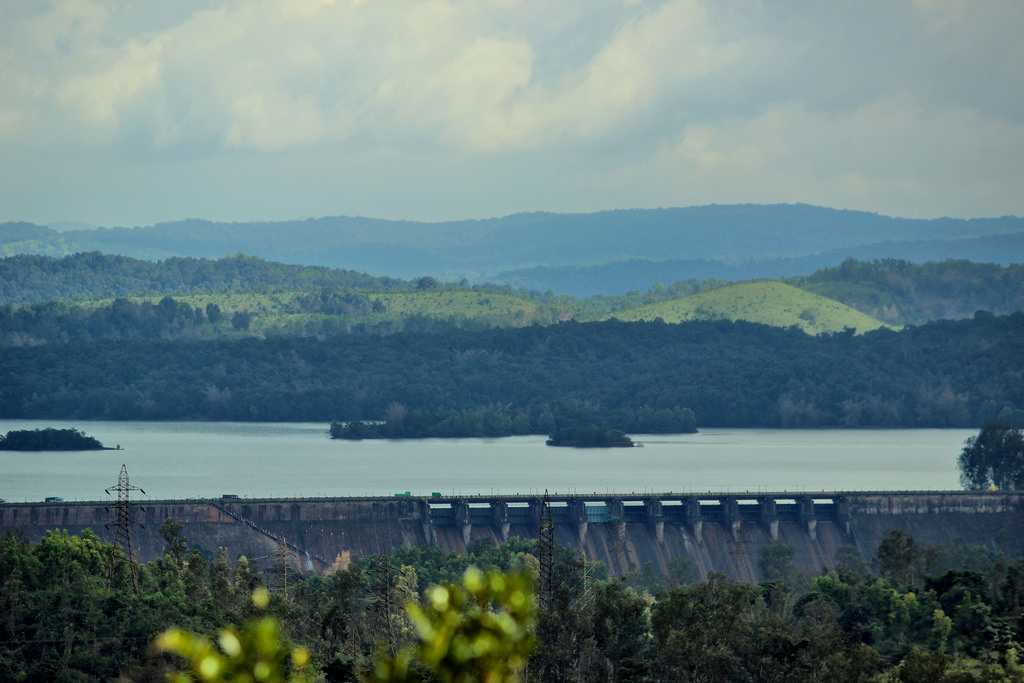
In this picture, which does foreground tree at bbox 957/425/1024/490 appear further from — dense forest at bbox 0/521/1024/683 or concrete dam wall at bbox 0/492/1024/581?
dense forest at bbox 0/521/1024/683

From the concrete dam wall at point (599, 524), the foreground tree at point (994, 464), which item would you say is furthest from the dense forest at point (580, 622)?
the foreground tree at point (994, 464)

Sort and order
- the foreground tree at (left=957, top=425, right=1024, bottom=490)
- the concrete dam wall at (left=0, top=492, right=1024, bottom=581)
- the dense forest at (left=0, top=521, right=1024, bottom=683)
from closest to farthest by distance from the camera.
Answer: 1. the dense forest at (left=0, top=521, right=1024, bottom=683)
2. the concrete dam wall at (left=0, top=492, right=1024, bottom=581)
3. the foreground tree at (left=957, top=425, right=1024, bottom=490)

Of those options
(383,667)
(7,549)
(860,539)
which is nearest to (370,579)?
(7,549)

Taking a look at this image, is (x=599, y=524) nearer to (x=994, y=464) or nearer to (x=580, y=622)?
(x=994, y=464)

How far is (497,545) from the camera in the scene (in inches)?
5015

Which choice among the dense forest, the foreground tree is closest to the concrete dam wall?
the foreground tree

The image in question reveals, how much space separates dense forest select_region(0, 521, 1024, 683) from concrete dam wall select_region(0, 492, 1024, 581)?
2759 cm

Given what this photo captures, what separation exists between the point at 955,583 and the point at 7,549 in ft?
134

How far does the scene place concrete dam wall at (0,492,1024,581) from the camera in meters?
126

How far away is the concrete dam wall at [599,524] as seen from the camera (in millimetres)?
126000

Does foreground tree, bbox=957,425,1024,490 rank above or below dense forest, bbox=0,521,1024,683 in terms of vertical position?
above

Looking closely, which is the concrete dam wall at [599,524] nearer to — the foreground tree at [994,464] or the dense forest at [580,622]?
the foreground tree at [994,464]

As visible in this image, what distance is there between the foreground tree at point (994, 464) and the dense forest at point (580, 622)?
239 ft

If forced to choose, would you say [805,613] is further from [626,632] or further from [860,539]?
[860,539]
